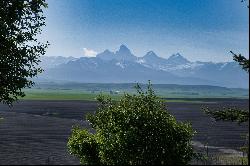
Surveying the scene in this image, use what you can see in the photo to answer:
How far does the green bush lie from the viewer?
1260 inches

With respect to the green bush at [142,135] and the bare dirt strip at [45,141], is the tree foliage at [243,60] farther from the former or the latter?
the bare dirt strip at [45,141]

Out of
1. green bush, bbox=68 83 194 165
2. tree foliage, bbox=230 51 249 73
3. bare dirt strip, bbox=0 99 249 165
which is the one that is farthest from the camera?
bare dirt strip, bbox=0 99 249 165

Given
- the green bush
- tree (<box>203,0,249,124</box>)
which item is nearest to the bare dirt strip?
the green bush

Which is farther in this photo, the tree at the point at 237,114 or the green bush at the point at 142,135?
the green bush at the point at 142,135

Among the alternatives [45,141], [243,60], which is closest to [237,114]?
[243,60]

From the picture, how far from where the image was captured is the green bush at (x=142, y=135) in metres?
32.0

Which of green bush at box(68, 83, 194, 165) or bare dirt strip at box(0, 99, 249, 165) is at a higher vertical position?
green bush at box(68, 83, 194, 165)

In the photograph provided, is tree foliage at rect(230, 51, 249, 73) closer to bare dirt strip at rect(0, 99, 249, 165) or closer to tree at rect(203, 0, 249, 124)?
tree at rect(203, 0, 249, 124)

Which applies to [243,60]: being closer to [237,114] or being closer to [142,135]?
[237,114]

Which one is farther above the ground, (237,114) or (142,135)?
(237,114)

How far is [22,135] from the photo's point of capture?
10650cm

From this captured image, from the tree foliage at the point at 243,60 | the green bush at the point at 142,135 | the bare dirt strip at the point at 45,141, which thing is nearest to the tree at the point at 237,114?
the tree foliage at the point at 243,60

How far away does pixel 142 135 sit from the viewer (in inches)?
1273

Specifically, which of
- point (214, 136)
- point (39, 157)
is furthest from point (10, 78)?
point (214, 136)
